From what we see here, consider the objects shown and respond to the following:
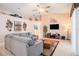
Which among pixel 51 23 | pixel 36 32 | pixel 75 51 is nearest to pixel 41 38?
pixel 36 32

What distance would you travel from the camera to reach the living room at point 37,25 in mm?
3094

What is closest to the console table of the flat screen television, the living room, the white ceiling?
the living room

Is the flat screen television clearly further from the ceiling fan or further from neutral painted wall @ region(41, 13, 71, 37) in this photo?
the ceiling fan

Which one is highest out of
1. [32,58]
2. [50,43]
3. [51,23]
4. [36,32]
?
[51,23]

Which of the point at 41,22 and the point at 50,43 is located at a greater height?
the point at 41,22

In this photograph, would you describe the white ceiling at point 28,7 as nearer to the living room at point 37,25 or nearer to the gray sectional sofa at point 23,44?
the living room at point 37,25

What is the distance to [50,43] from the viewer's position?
3191 millimetres

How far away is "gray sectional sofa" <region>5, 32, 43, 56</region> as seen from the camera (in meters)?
3.06

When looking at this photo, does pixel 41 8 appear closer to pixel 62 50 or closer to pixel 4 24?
pixel 4 24

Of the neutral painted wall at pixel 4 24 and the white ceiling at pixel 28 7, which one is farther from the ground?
the white ceiling at pixel 28 7

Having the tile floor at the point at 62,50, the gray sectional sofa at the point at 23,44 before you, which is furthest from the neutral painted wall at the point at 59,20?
the gray sectional sofa at the point at 23,44

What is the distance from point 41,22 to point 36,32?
25 cm

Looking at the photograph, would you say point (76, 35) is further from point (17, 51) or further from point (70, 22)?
point (17, 51)

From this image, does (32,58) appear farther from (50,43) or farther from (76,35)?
(76,35)
